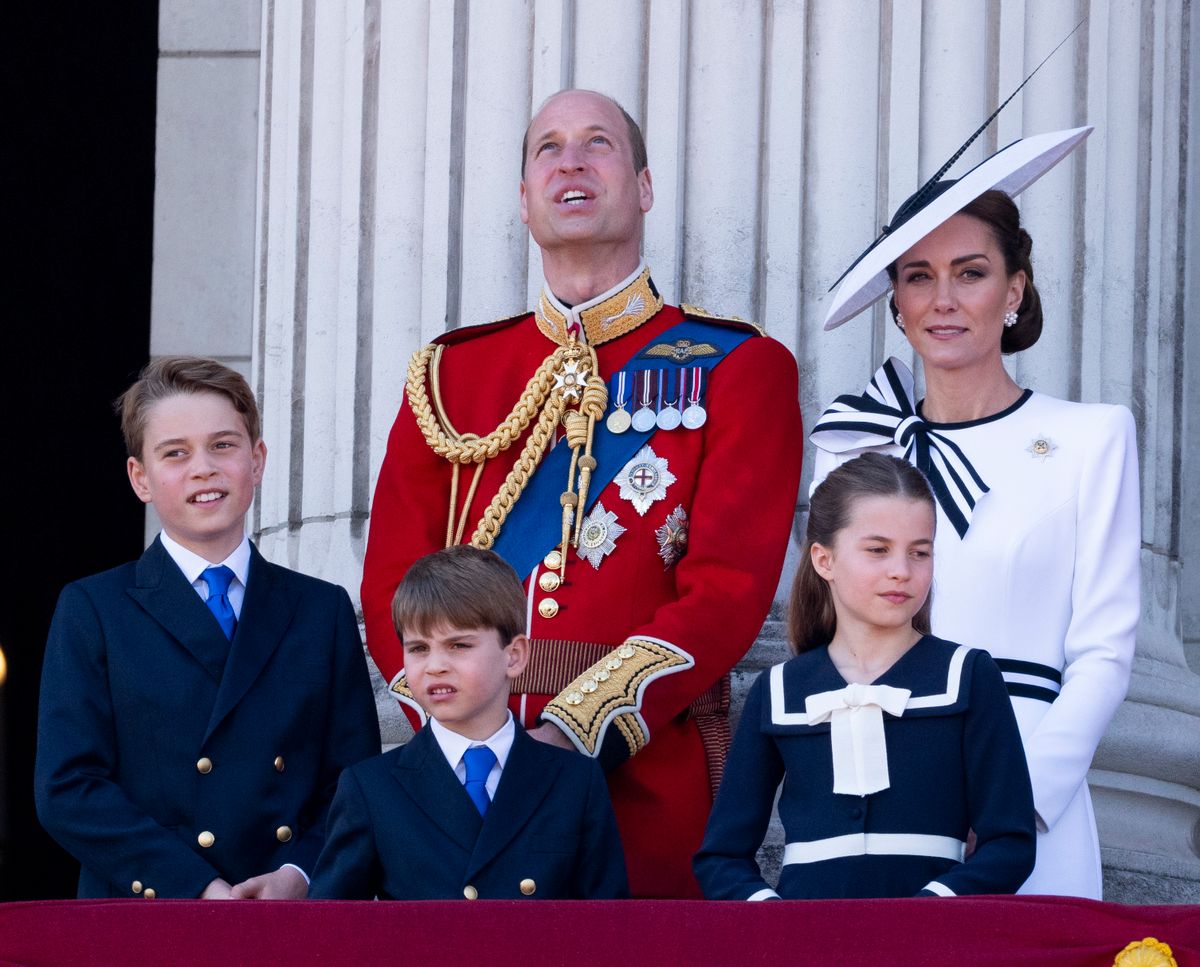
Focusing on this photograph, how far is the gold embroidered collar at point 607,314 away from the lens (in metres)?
4.01

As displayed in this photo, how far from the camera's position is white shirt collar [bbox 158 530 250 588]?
356 cm

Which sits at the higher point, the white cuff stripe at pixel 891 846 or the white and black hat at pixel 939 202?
the white and black hat at pixel 939 202

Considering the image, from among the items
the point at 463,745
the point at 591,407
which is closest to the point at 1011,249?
the point at 591,407

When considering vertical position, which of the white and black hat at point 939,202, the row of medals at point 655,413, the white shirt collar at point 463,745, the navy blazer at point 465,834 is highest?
the white and black hat at point 939,202

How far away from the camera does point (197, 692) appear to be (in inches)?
136

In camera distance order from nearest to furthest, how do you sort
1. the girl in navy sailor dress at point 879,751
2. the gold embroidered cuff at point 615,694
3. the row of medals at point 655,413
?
the girl in navy sailor dress at point 879,751 → the gold embroidered cuff at point 615,694 → the row of medals at point 655,413

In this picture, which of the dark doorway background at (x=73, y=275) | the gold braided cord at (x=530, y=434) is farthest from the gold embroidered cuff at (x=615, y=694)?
the dark doorway background at (x=73, y=275)

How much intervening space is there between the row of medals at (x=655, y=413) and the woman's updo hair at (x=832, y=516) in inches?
20.0

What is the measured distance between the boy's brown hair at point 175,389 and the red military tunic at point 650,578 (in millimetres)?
398

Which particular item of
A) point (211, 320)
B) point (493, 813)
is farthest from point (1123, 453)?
point (211, 320)

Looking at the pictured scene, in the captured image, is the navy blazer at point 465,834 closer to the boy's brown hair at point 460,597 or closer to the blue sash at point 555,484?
the boy's brown hair at point 460,597

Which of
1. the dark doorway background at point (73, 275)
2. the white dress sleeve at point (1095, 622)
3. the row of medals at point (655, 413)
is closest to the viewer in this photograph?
the white dress sleeve at point (1095, 622)

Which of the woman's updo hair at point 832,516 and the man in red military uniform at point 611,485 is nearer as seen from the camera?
the woman's updo hair at point 832,516

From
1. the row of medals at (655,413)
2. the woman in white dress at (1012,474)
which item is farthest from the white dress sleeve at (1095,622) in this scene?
the row of medals at (655,413)
